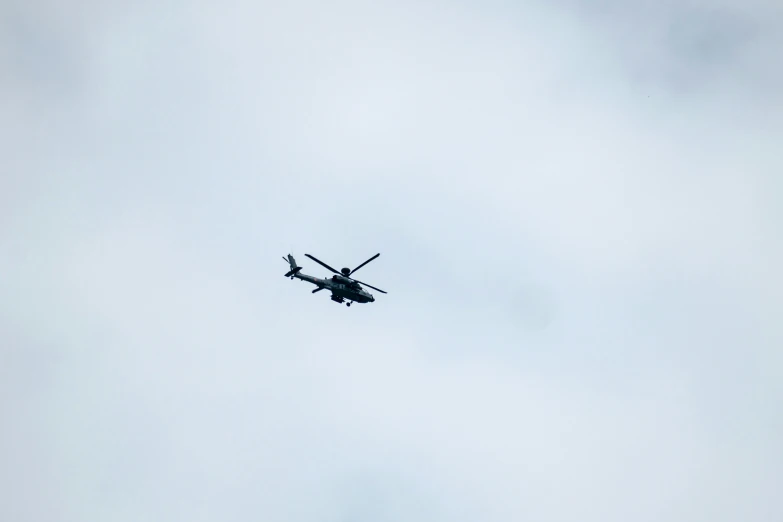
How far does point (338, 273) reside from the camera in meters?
104

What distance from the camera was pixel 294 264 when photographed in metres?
106

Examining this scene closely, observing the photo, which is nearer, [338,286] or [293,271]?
[293,271]

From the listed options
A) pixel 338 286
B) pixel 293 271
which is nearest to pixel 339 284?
pixel 338 286

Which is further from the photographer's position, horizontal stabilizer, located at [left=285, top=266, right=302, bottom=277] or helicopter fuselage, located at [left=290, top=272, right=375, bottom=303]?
helicopter fuselage, located at [left=290, top=272, right=375, bottom=303]

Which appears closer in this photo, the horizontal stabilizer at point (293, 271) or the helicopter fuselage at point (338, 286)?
the horizontal stabilizer at point (293, 271)

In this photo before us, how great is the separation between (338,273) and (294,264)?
20.3ft

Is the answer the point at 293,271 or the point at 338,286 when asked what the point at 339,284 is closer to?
the point at 338,286
